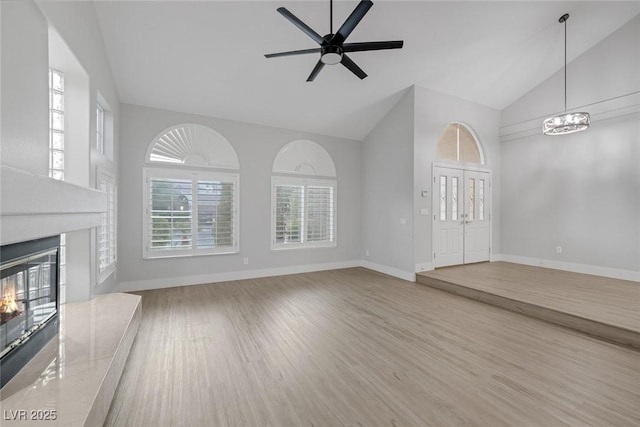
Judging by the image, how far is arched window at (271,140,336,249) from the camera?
562 centimetres

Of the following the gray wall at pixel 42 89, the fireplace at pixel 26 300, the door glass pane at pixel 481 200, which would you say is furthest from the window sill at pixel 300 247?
the fireplace at pixel 26 300

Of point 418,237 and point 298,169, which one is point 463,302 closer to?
point 418,237

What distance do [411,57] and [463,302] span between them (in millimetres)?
4056

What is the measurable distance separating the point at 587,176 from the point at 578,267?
1793mm

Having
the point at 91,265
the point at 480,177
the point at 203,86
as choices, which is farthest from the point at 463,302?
the point at 203,86

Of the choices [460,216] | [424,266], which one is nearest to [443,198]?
[460,216]

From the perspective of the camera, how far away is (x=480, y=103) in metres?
6.02

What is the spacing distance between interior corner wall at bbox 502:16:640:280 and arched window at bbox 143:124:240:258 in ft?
20.9

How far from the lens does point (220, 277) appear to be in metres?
5.03

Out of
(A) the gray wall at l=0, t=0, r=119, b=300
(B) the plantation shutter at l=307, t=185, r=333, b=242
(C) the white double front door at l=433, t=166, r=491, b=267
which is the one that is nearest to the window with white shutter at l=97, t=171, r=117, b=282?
(A) the gray wall at l=0, t=0, r=119, b=300

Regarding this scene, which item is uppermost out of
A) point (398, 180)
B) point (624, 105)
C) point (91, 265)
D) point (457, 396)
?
point (624, 105)

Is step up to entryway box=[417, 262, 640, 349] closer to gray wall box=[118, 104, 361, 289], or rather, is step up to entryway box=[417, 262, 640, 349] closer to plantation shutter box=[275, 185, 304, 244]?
gray wall box=[118, 104, 361, 289]

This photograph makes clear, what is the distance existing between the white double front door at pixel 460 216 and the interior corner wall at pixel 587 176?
2.29 ft

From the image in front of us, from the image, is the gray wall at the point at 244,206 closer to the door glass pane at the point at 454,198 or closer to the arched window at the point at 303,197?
the arched window at the point at 303,197
